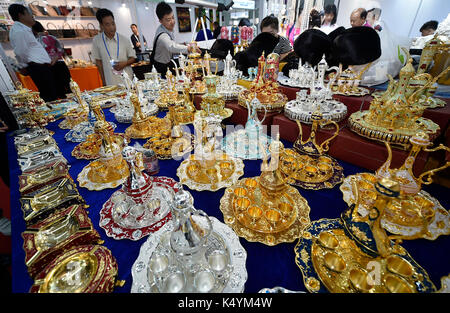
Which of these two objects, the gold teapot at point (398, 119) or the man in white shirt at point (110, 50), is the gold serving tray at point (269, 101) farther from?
the man in white shirt at point (110, 50)

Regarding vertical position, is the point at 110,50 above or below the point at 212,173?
above

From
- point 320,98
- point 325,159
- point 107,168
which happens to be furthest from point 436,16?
point 107,168

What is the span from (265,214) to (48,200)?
92cm

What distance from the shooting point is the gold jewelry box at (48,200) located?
29.5 inches

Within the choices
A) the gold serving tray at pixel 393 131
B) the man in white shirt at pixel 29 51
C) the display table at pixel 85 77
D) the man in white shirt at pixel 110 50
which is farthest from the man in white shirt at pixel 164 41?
→ the gold serving tray at pixel 393 131

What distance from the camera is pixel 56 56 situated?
2791 millimetres

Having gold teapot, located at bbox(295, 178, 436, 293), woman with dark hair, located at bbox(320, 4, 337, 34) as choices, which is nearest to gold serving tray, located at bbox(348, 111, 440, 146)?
gold teapot, located at bbox(295, 178, 436, 293)

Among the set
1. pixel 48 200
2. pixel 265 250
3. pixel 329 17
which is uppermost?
pixel 329 17

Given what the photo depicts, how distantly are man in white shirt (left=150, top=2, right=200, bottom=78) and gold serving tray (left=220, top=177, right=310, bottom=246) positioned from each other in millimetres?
2007

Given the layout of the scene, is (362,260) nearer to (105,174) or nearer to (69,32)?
→ (105,174)

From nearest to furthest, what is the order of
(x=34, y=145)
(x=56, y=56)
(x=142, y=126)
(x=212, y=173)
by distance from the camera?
(x=212, y=173) → (x=34, y=145) → (x=142, y=126) → (x=56, y=56)

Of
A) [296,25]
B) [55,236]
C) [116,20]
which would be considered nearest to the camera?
[55,236]

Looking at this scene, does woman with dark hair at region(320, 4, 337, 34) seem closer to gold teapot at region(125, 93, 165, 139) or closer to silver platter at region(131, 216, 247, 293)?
gold teapot at region(125, 93, 165, 139)

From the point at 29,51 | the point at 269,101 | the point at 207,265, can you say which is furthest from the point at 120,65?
the point at 207,265
